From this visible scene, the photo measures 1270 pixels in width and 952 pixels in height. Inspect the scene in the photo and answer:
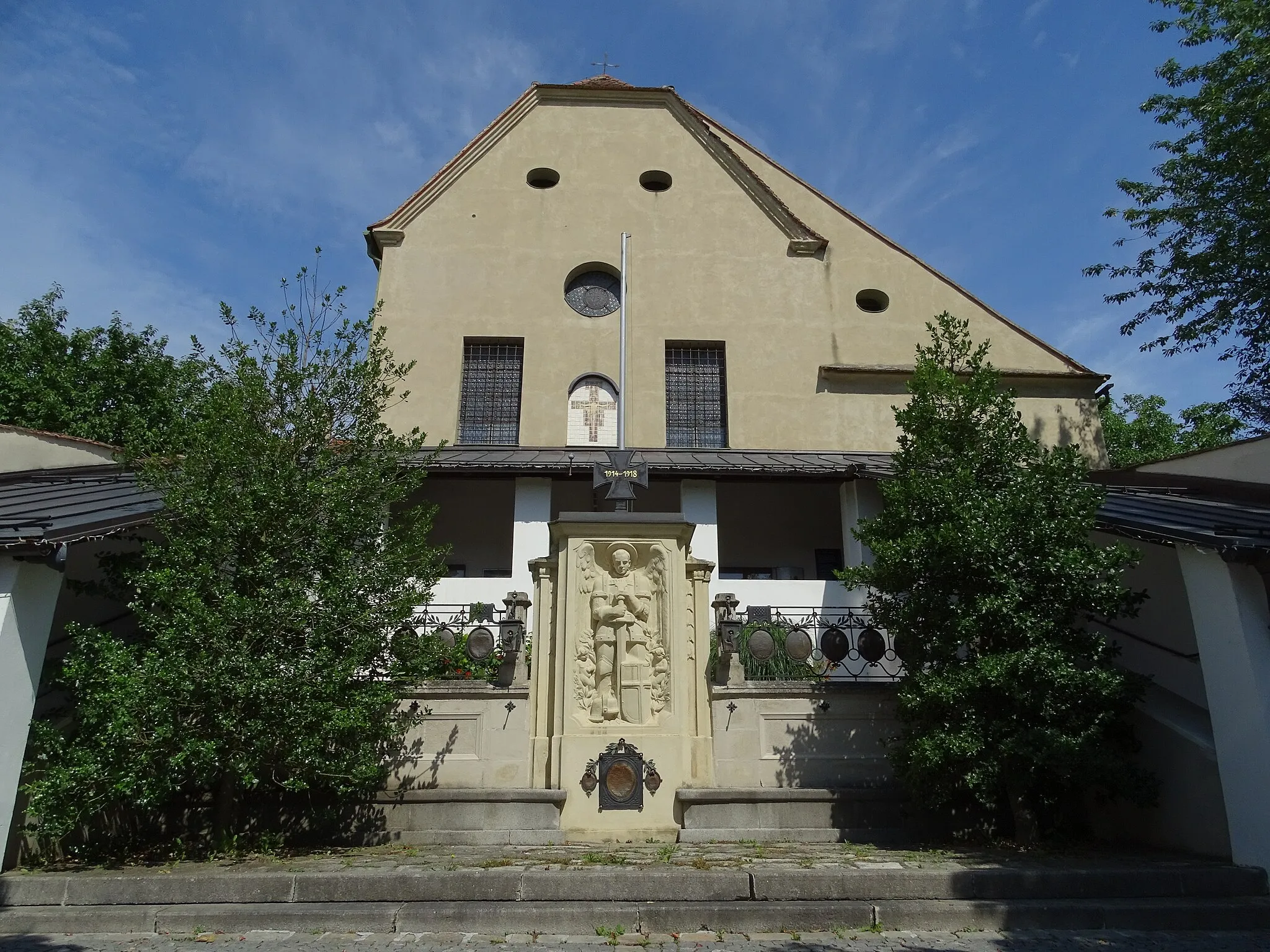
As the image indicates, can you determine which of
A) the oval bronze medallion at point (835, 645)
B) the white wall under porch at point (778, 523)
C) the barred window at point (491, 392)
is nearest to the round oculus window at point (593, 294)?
the barred window at point (491, 392)

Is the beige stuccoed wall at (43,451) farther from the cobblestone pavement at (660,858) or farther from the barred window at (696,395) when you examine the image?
the barred window at (696,395)

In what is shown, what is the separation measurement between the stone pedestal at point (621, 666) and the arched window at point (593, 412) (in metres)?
6.60

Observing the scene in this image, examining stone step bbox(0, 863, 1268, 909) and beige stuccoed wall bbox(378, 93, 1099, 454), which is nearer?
stone step bbox(0, 863, 1268, 909)

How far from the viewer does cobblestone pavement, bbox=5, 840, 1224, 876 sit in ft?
23.7

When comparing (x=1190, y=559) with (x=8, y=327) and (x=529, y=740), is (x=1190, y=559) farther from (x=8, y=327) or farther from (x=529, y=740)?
(x=8, y=327)

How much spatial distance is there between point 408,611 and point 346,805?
7.30ft

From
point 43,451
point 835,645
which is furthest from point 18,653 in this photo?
point 835,645

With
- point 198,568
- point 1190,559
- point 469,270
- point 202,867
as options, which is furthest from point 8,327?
point 1190,559

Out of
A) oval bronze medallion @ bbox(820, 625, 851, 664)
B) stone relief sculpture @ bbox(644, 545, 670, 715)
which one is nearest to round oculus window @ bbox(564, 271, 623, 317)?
stone relief sculpture @ bbox(644, 545, 670, 715)

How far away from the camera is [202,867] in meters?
7.41

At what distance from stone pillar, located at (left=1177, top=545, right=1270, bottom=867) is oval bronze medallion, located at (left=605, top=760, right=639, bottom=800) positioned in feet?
18.3

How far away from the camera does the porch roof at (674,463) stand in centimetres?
1406

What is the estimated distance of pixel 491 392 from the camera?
17.5 meters

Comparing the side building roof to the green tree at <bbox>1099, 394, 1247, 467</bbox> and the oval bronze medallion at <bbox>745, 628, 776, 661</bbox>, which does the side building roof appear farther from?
the green tree at <bbox>1099, 394, 1247, 467</bbox>
